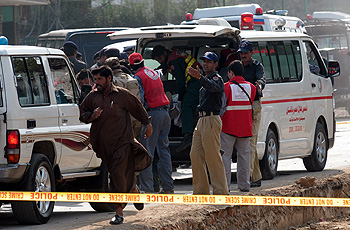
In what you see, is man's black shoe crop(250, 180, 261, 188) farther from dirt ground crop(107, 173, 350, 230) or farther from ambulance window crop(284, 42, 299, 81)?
ambulance window crop(284, 42, 299, 81)

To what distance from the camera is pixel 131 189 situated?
887 cm

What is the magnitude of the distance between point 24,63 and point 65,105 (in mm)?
854

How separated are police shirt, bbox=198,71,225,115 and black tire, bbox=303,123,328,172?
15.8ft

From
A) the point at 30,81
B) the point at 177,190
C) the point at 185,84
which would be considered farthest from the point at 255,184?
the point at 30,81

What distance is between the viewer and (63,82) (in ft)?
33.4

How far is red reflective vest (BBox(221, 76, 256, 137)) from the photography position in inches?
424

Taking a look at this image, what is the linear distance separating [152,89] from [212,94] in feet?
3.46

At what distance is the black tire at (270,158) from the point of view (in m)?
13.2

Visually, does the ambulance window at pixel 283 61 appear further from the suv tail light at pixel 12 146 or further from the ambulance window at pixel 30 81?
the suv tail light at pixel 12 146

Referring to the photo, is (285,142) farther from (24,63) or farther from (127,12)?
(127,12)

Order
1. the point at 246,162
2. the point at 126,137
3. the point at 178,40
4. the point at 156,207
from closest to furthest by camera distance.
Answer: the point at 126,137, the point at 156,207, the point at 246,162, the point at 178,40

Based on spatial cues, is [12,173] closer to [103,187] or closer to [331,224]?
[103,187]

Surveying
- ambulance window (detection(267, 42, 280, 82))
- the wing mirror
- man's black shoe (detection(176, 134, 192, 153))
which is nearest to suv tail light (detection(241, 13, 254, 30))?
the wing mirror

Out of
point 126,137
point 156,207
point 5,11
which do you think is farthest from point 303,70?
point 5,11
